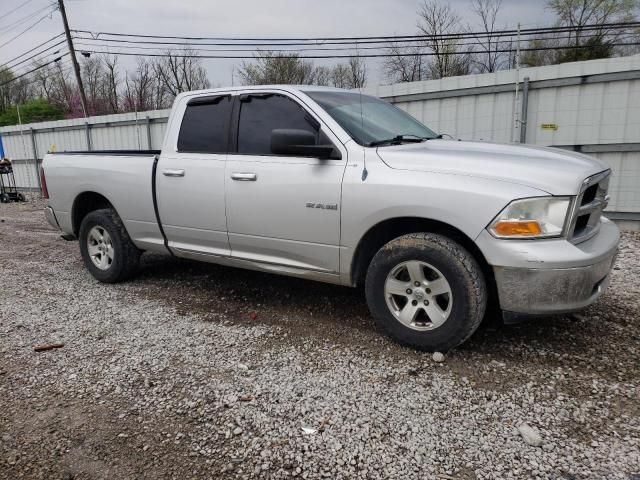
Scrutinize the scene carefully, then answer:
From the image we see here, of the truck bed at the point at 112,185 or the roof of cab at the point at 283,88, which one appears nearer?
the roof of cab at the point at 283,88

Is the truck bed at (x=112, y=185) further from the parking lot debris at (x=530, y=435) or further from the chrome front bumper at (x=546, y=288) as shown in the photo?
the parking lot debris at (x=530, y=435)

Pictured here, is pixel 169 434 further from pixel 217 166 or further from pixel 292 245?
pixel 217 166

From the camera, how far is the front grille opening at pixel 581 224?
320 cm

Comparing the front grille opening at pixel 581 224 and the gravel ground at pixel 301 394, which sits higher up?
the front grille opening at pixel 581 224

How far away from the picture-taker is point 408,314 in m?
3.43

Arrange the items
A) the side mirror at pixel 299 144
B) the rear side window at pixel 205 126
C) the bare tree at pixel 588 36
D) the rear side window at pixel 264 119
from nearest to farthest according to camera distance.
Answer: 1. the side mirror at pixel 299 144
2. the rear side window at pixel 264 119
3. the rear side window at pixel 205 126
4. the bare tree at pixel 588 36

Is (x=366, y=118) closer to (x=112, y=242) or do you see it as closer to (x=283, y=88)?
(x=283, y=88)

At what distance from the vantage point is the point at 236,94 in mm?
4410

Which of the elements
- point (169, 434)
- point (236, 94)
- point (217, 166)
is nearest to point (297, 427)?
point (169, 434)

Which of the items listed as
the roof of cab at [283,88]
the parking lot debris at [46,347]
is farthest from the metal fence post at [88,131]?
the parking lot debris at [46,347]

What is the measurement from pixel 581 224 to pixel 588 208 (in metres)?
0.12

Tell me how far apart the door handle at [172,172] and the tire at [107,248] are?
1.02m

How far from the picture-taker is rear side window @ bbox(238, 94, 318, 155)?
3998mm

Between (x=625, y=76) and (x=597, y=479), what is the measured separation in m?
7.12
